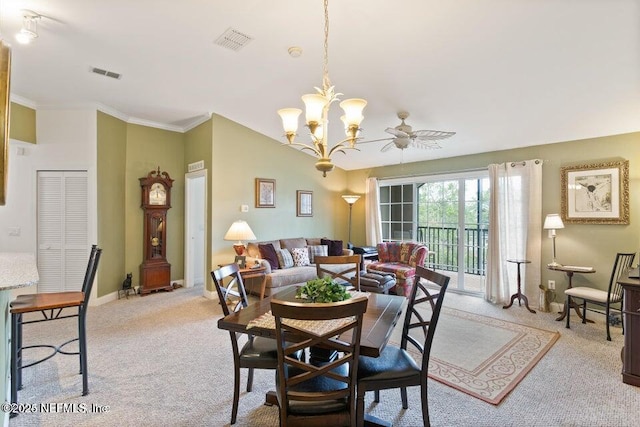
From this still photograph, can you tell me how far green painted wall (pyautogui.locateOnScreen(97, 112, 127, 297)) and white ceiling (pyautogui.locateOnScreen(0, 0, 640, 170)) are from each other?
57 cm

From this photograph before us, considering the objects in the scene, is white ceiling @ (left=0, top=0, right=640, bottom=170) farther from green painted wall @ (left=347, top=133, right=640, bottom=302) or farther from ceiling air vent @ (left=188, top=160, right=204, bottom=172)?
ceiling air vent @ (left=188, top=160, right=204, bottom=172)

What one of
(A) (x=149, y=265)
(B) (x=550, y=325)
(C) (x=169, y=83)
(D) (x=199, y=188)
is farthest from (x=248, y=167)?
(B) (x=550, y=325)

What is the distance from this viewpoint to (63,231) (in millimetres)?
4715

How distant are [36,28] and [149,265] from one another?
3.52 metres

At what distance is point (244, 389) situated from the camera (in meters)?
2.46

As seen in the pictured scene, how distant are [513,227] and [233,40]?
15.1 feet

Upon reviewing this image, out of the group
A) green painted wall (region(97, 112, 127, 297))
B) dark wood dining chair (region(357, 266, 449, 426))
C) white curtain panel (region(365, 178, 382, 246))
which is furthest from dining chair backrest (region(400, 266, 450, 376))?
green painted wall (region(97, 112, 127, 297))

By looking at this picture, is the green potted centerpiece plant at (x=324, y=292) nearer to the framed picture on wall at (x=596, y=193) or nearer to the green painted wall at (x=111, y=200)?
the framed picture on wall at (x=596, y=193)

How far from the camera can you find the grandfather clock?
527cm

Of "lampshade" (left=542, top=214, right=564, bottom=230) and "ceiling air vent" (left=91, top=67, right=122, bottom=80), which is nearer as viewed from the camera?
"ceiling air vent" (left=91, top=67, right=122, bottom=80)

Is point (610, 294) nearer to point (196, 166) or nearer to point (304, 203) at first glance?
point (304, 203)

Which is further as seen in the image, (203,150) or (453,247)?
(453,247)

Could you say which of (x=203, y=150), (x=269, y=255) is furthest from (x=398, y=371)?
(x=203, y=150)

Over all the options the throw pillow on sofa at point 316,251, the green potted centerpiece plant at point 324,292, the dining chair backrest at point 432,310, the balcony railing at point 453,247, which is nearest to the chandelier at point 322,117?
the green potted centerpiece plant at point 324,292
